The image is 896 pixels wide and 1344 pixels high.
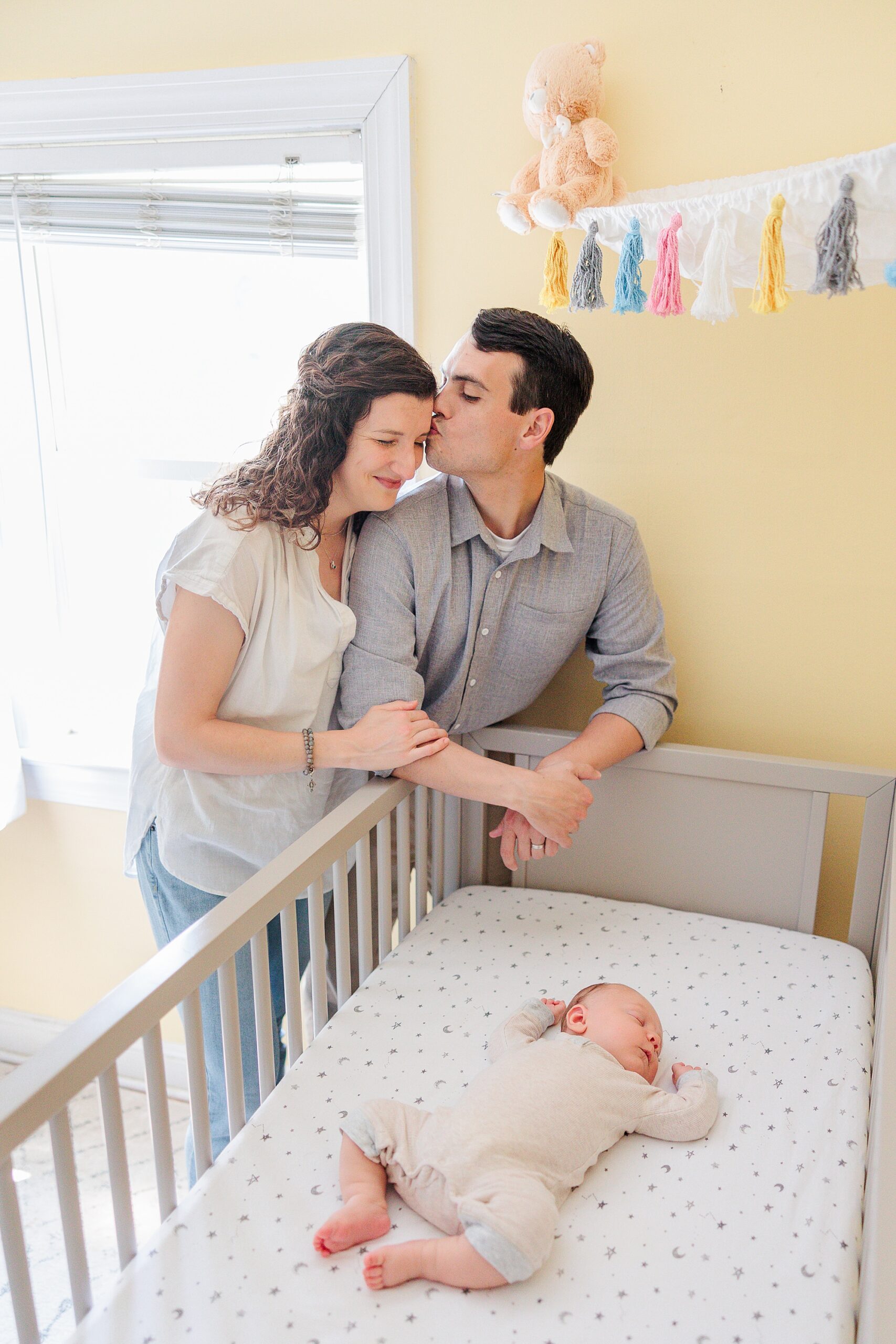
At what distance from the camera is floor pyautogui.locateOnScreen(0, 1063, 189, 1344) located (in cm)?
178

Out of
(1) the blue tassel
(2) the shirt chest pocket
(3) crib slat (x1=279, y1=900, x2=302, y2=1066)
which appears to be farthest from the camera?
(2) the shirt chest pocket

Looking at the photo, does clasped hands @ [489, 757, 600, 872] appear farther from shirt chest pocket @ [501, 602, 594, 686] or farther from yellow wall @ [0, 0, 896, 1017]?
yellow wall @ [0, 0, 896, 1017]

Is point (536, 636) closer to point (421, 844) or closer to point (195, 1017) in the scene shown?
point (421, 844)

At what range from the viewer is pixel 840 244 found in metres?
1.13

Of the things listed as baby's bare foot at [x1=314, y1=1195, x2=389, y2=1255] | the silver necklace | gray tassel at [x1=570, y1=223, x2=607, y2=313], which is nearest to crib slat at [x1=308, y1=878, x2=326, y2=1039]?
baby's bare foot at [x1=314, y1=1195, x2=389, y2=1255]

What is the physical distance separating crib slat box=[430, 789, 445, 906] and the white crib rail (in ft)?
0.25

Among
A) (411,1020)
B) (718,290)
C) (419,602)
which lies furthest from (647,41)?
(411,1020)

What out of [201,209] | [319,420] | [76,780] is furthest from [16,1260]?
[201,209]

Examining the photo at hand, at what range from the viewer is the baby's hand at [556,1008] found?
129 cm

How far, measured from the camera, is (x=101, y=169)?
1.86m

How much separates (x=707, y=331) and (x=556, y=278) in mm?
311

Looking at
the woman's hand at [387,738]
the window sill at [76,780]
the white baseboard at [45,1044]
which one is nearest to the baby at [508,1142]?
the woman's hand at [387,738]

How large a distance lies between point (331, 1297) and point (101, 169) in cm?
189

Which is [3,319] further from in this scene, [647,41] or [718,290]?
[718,290]
